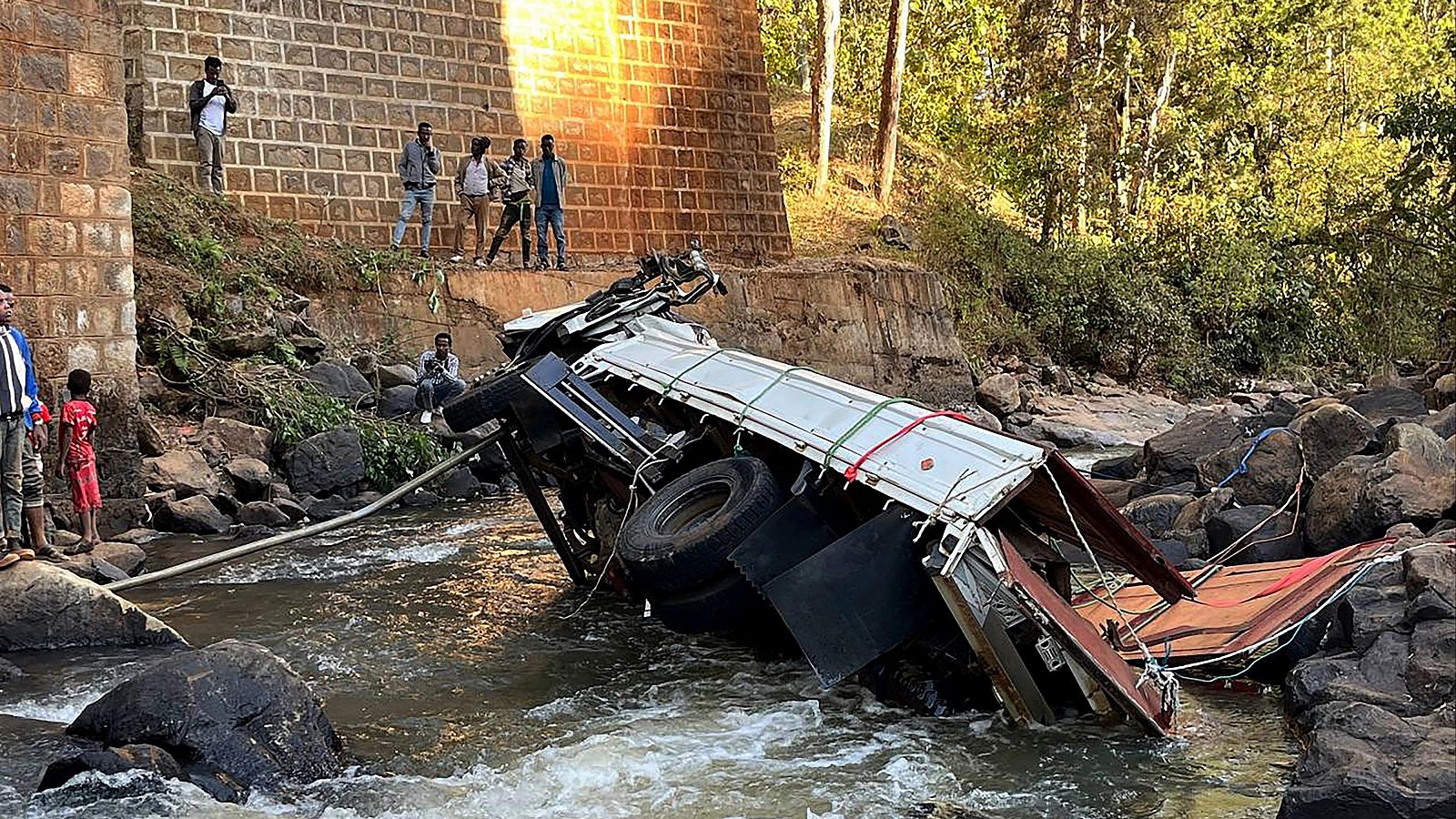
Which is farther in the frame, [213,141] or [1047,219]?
[1047,219]

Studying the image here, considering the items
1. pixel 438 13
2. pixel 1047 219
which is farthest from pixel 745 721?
pixel 1047 219

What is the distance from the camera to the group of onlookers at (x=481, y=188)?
2023 centimetres

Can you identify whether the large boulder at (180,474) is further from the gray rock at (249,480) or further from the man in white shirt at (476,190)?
the man in white shirt at (476,190)

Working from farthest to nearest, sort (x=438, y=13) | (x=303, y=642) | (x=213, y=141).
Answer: (x=438, y=13)
(x=213, y=141)
(x=303, y=642)

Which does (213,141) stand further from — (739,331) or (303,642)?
(303,642)

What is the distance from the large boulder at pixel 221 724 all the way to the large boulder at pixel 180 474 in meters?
7.40

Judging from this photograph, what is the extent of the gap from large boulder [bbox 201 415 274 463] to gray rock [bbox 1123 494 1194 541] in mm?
8165

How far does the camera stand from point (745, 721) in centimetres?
761

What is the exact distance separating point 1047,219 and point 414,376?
19.6m

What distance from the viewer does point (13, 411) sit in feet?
33.1

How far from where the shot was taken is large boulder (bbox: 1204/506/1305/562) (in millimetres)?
10266

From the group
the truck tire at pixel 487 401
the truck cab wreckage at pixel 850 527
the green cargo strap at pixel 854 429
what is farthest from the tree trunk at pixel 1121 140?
the green cargo strap at pixel 854 429

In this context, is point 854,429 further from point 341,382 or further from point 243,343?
point 243,343

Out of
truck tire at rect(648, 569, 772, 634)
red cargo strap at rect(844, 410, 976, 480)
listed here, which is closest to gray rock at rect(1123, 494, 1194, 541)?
red cargo strap at rect(844, 410, 976, 480)
